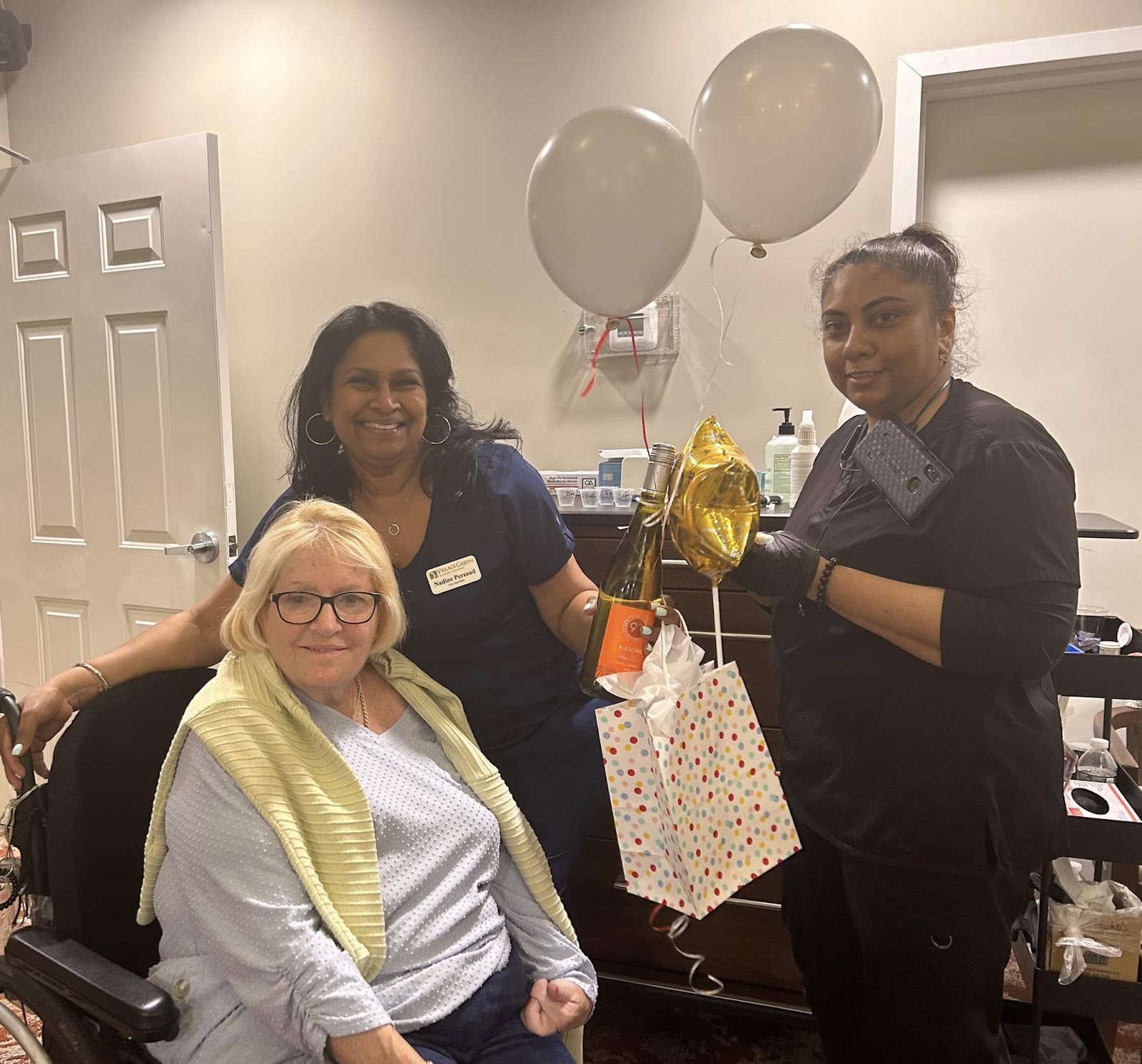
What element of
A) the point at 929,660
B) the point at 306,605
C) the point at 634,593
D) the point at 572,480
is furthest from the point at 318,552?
the point at 572,480

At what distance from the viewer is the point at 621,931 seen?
183 cm

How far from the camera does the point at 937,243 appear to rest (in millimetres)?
1101

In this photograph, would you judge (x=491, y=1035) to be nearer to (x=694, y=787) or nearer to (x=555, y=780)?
(x=555, y=780)

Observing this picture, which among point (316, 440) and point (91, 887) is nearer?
point (91, 887)

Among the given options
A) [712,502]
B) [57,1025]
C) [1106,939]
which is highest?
[712,502]

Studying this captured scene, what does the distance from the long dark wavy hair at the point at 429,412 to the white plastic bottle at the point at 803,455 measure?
83 centimetres

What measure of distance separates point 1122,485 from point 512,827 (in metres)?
1.82

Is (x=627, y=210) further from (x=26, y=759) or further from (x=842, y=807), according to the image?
(x=26, y=759)

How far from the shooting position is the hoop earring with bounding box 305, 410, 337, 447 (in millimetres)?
1280

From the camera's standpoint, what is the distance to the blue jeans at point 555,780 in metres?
1.27

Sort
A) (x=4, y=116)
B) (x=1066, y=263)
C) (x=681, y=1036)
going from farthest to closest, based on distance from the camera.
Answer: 1. (x=4, y=116)
2. (x=1066, y=263)
3. (x=681, y=1036)

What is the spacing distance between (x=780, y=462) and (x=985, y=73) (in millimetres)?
1066

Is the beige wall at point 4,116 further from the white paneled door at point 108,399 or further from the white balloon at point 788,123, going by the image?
the white balloon at point 788,123

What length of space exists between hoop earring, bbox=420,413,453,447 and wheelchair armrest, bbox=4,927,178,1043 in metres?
0.82
